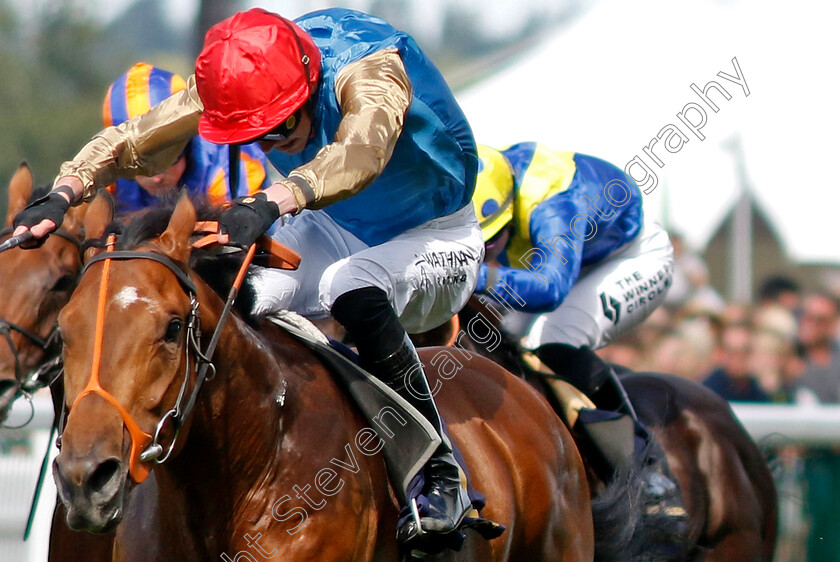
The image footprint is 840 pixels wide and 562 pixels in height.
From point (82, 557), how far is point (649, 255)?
114 inches

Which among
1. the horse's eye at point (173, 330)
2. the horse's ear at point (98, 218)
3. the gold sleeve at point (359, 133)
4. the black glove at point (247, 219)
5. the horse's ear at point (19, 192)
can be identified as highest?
the gold sleeve at point (359, 133)

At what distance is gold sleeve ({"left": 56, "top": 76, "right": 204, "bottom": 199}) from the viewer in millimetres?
Answer: 3287

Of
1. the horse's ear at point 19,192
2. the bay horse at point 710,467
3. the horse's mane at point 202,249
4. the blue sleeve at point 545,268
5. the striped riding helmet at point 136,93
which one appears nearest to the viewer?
the horse's mane at point 202,249

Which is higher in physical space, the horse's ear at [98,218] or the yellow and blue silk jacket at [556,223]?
the horse's ear at [98,218]

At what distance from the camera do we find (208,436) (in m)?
2.73

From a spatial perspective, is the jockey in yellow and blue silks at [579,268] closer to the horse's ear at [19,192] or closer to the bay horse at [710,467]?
the bay horse at [710,467]

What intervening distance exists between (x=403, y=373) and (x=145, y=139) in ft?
3.29

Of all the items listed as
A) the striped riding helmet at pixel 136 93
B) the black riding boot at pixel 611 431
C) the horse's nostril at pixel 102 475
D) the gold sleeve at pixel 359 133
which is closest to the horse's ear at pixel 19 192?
the striped riding helmet at pixel 136 93

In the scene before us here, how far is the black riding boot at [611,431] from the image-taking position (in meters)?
4.30

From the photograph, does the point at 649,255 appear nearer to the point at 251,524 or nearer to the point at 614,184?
the point at 614,184

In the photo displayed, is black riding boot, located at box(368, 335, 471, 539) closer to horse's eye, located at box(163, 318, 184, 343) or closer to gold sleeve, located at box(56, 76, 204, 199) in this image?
horse's eye, located at box(163, 318, 184, 343)

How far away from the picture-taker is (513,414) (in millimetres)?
3738

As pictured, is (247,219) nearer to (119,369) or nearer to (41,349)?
(119,369)

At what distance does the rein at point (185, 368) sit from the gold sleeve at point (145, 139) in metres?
0.73
